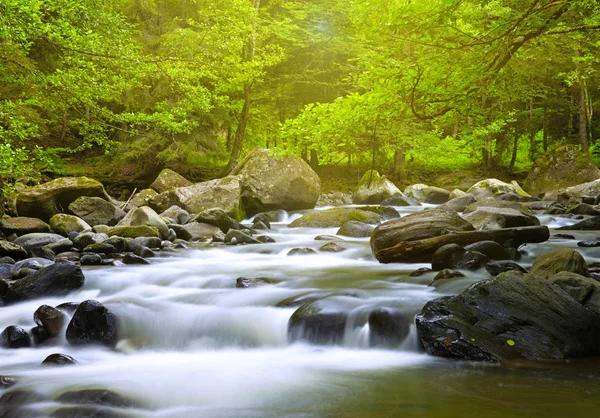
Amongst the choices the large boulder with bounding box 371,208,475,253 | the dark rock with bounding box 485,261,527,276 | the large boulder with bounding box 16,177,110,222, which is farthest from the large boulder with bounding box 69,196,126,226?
the dark rock with bounding box 485,261,527,276

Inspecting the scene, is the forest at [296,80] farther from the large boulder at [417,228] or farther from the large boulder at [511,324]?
the large boulder at [511,324]

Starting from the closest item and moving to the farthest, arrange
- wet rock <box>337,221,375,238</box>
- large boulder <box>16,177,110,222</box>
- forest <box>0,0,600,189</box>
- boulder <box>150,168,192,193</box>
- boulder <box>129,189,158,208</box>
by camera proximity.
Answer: forest <box>0,0,600,189</box>
wet rock <box>337,221,375,238</box>
large boulder <box>16,177,110,222</box>
boulder <box>129,189,158,208</box>
boulder <box>150,168,192,193</box>

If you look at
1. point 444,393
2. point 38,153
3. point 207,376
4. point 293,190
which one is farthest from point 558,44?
point 293,190

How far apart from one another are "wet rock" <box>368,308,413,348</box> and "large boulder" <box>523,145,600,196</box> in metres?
17.3

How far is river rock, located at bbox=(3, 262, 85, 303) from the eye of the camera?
6.29 m

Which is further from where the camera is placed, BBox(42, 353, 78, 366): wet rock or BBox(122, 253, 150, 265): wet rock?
BBox(122, 253, 150, 265): wet rock

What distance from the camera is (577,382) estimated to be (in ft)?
11.9

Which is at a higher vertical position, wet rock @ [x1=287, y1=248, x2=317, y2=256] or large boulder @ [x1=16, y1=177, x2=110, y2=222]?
large boulder @ [x1=16, y1=177, x2=110, y2=222]

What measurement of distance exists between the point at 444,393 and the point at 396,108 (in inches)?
158

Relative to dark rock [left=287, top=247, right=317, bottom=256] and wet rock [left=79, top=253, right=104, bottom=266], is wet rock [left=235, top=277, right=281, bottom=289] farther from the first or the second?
wet rock [left=79, top=253, right=104, bottom=266]

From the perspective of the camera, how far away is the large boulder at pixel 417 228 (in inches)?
317

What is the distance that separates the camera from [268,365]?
182 inches

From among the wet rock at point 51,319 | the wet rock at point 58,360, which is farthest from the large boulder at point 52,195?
the wet rock at point 58,360

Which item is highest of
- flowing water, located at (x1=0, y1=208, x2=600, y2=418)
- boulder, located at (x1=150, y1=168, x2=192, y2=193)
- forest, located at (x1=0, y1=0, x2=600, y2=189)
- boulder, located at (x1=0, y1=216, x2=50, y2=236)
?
forest, located at (x1=0, y1=0, x2=600, y2=189)
